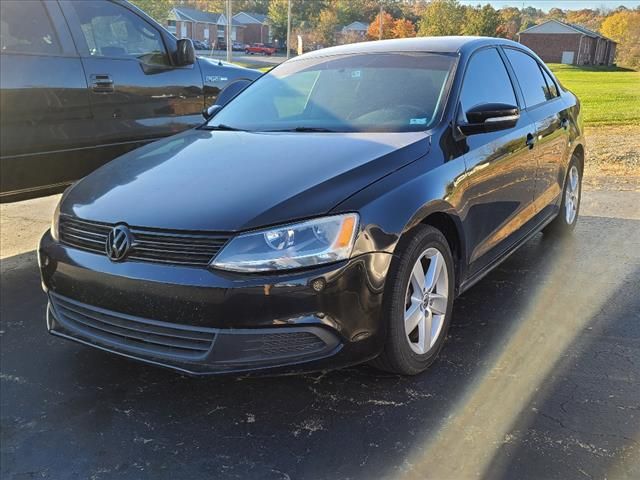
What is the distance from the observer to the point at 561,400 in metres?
2.79

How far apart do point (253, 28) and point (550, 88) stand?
9866cm

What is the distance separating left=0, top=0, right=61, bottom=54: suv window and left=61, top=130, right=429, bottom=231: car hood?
4.89 feet

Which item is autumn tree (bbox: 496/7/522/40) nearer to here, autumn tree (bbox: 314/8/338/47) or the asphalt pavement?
autumn tree (bbox: 314/8/338/47)

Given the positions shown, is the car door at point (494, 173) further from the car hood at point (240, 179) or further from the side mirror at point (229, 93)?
the side mirror at point (229, 93)

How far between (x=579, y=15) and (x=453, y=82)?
105182 millimetres

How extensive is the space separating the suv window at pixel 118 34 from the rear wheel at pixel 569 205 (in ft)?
11.6

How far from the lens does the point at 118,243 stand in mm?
2668

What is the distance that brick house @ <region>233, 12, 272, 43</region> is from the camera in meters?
96.5

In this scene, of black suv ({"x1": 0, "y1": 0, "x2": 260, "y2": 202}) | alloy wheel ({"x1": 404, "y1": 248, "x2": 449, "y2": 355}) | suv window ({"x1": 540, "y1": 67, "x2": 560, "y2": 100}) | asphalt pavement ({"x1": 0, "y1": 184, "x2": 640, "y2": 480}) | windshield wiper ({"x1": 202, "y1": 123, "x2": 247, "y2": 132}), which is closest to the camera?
asphalt pavement ({"x1": 0, "y1": 184, "x2": 640, "y2": 480})

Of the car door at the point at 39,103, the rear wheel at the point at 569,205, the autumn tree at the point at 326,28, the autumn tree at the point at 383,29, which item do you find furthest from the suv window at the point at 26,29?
the autumn tree at the point at 326,28

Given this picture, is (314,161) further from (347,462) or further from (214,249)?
(347,462)

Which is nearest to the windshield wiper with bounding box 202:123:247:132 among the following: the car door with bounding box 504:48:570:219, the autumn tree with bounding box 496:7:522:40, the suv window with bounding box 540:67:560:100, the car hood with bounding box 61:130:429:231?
the car hood with bounding box 61:130:429:231

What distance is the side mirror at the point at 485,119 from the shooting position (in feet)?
11.0

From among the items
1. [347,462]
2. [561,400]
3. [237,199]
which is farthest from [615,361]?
[237,199]
